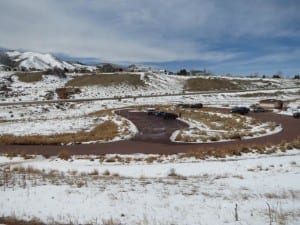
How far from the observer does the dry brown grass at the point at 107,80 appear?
389ft

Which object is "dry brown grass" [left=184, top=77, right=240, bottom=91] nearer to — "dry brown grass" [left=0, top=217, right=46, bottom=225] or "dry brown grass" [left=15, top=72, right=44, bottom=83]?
"dry brown grass" [left=15, top=72, right=44, bottom=83]

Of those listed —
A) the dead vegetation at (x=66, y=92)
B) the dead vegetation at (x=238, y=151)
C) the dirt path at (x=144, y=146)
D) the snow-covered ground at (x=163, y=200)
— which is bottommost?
the dirt path at (x=144, y=146)

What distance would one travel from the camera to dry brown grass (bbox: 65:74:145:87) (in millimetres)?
118469

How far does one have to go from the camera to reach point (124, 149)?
2816cm

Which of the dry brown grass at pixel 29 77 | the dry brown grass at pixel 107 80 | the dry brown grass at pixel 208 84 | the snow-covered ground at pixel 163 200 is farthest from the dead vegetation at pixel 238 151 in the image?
the dry brown grass at pixel 29 77

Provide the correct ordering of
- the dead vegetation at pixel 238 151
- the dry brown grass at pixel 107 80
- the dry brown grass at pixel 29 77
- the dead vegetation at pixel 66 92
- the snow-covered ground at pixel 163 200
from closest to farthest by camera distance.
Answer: the snow-covered ground at pixel 163 200, the dead vegetation at pixel 238 151, the dead vegetation at pixel 66 92, the dry brown grass at pixel 107 80, the dry brown grass at pixel 29 77

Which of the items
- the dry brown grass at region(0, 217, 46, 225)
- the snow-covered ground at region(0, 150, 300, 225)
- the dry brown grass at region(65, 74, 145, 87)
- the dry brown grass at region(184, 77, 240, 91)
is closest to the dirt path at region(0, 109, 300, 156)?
the snow-covered ground at region(0, 150, 300, 225)

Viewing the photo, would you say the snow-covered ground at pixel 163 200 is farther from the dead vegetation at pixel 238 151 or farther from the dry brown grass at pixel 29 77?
the dry brown grass at pixel 29 77

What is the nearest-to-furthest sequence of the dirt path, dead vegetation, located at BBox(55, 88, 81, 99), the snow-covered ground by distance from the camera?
the snow-covered ground → the dirt path → dead vegetation, located at BBox(55, 88, 81, 99)

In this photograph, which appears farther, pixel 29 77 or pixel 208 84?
pixel 29 77

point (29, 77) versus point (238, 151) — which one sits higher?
point (29, 77)

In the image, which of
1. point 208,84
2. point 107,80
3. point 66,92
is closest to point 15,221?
point 66,92

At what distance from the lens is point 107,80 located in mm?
122375

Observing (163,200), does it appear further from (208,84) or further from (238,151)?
(208,84)
